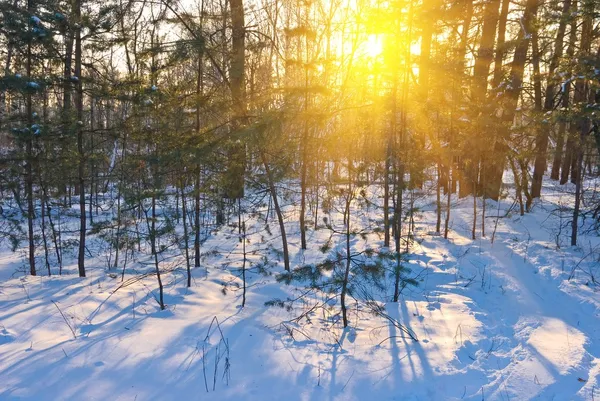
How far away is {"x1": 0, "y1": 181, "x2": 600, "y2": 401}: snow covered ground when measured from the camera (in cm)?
373

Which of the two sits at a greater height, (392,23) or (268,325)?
(392,23)

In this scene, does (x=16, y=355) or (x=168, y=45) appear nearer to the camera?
(x=16, y=355)

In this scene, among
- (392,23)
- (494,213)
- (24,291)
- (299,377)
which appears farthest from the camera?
(494,213)

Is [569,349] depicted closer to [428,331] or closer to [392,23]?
[428,331]

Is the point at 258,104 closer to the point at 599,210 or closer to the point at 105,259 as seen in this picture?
the point at 105,259

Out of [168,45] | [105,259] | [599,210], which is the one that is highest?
[168,45]

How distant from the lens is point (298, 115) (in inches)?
→ 234

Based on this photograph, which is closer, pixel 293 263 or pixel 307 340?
pixel 307 340

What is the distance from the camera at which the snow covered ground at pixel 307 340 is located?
3.73 metres

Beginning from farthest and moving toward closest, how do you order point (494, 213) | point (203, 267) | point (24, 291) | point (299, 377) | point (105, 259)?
point (494, 213), point (105, 259), point (203, 267), point (24, 291), point (299, 377)

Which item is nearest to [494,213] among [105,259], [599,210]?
[599,210]

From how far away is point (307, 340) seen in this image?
495cm

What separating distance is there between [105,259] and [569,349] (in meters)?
11.6

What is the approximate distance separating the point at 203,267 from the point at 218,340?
14.3ft
